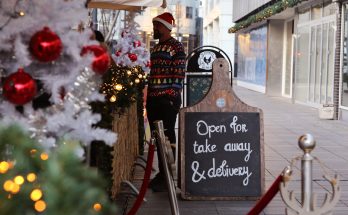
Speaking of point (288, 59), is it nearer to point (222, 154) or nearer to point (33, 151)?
point (222, 154)

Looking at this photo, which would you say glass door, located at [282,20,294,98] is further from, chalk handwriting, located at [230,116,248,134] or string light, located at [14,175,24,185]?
string light, located at [14,175,24,185]

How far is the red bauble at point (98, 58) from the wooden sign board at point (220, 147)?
8.91ft

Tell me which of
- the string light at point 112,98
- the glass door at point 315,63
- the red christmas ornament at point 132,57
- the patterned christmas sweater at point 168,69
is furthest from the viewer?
the glass door at point 315,63

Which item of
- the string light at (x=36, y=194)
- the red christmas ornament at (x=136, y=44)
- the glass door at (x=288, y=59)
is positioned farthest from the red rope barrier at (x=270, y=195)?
the glass door at (x=288, y=59)

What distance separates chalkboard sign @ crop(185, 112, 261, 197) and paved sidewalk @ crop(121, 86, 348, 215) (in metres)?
0.16

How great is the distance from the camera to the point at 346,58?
1412 cm

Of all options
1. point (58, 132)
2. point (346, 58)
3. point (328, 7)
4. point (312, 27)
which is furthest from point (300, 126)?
point (58, 132)

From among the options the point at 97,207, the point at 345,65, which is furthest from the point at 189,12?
the point at 97,207

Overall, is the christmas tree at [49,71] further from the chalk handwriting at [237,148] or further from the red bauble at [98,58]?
the chalk handwriting at [237,148]

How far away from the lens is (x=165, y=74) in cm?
560

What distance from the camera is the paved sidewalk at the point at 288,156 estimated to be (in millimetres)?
5277

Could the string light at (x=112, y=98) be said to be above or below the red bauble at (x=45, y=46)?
below

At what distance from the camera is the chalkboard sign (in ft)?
17.6

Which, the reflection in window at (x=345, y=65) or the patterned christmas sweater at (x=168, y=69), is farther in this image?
the reflection in window at (x=345, y=65)
